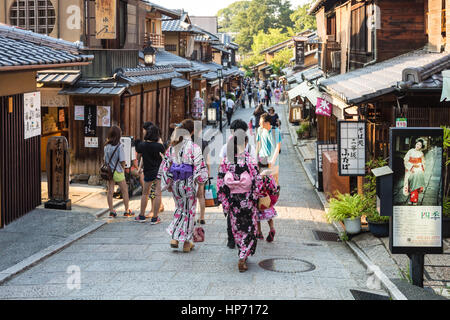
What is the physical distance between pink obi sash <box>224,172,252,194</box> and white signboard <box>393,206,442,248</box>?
2.20 m

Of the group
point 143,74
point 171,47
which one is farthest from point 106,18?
point 171,47

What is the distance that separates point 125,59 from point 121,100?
5.48ft

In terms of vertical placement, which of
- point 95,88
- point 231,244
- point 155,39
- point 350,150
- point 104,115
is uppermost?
point 155,39

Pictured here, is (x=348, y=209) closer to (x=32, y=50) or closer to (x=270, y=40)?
(x=32, y=50)

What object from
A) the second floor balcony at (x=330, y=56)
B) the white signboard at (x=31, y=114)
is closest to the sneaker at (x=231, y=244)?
the white signboard at (x=31, y=114)

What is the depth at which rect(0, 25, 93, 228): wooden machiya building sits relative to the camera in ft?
35.6

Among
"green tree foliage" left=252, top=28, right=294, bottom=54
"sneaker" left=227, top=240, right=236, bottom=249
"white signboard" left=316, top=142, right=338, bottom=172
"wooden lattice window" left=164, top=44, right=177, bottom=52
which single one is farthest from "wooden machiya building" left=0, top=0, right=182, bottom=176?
"green tree foliage" left=252, top=28, right=294, bottom=54

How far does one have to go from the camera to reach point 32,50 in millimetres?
11273

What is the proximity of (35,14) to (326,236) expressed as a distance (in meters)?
11.8

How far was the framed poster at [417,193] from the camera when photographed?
6.91m

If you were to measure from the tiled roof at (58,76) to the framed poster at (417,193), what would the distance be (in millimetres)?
11083

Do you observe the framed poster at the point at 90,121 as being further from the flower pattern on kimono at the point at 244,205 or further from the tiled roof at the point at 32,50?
the flower pattern on kimono at the point at 244,205

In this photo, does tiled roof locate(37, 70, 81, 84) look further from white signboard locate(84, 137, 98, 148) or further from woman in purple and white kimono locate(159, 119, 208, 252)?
woman in purple and white kimono locate(159, 119, 208, 252)

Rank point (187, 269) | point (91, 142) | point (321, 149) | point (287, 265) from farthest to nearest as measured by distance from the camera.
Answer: point (91, 142) → point (321, 149) → point (287, 265) → point (187, 269)
